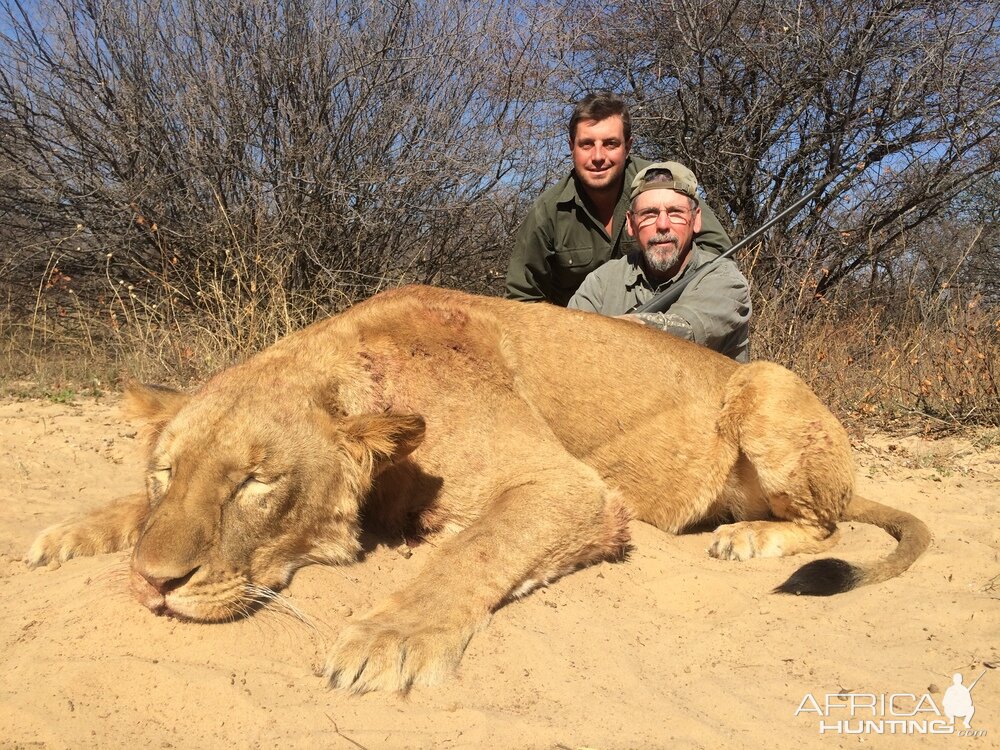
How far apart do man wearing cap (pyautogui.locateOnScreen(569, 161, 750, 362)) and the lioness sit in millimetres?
677

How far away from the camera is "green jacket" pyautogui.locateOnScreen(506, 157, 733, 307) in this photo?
6.81 meters

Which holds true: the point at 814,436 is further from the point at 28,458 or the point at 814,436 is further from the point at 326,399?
the point at 28,458

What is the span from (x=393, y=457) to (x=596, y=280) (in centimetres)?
323

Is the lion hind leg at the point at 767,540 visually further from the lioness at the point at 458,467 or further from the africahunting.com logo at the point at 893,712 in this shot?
the africahunting.com logo at the point at 893,712

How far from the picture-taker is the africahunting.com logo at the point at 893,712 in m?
2.52

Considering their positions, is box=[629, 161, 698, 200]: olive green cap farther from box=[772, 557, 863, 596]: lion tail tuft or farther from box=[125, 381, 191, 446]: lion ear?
box=[125, 381, 191, 446]: lion ear

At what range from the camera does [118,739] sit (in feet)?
7.51

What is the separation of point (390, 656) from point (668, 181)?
13.2 feet

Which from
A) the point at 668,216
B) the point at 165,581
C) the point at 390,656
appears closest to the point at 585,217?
the point at 668,216

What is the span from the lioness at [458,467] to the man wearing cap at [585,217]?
2.37 m

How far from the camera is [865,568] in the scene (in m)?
3.70

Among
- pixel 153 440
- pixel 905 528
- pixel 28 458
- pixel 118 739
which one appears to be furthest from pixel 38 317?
pixel 905 528

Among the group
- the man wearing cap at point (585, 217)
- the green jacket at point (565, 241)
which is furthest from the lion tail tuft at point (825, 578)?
the green jacket at point (565, 241)

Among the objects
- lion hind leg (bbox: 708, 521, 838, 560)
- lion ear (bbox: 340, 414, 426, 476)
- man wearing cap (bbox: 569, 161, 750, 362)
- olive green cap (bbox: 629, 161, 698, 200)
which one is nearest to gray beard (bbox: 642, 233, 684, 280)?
man wearing cap (bbox: 569, 161, 750, 362)
